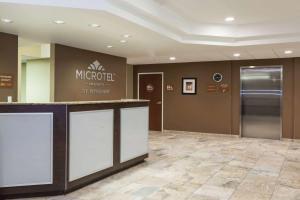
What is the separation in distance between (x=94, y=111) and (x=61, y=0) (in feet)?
5.15

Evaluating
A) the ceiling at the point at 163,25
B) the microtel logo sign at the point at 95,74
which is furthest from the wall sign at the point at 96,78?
the ceiling at the point at 163,25

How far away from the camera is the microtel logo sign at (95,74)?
21.9 feet

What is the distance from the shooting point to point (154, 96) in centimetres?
1012

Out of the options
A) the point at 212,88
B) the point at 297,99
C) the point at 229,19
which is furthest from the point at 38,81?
the point at 297,99

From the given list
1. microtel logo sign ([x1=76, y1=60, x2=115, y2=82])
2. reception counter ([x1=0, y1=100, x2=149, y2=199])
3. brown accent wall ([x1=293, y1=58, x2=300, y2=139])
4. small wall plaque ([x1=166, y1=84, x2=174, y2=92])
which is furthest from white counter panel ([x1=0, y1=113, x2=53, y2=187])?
brown accent wall ([x1=293, y1=58, x2=300, y2=139])

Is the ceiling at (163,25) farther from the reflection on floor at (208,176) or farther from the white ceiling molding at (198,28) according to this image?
the reflection on floor at (208,176)

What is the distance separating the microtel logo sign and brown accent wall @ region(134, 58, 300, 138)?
2.83 m

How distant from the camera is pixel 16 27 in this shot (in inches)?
184

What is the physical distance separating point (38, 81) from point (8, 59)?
9.60 feet

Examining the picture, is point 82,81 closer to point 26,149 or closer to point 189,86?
point 26,149

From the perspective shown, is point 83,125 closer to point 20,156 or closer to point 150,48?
point 20,156

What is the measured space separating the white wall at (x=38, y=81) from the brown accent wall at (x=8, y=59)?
8.15 feet

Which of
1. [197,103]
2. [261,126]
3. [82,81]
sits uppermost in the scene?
[82,81]

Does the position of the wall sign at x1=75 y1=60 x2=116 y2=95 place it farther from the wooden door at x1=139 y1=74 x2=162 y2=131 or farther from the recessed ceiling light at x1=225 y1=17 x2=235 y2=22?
the recessed ceiling light at x1=225 y1=17 x2=235 y2=22
